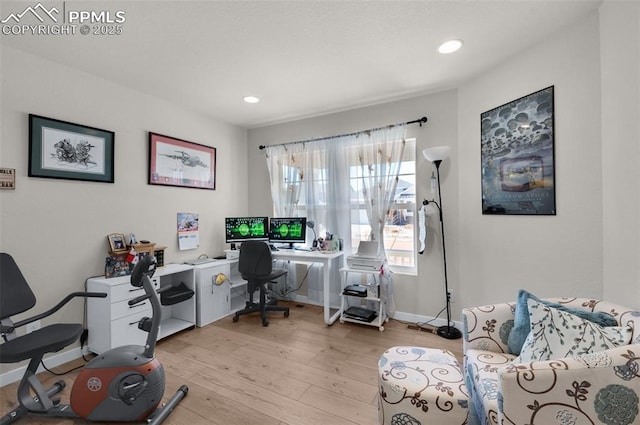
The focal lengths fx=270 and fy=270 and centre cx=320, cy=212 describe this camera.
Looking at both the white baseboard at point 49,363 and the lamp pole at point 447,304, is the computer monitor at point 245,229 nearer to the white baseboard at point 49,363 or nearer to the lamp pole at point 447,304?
the white baseboard at point 49,363

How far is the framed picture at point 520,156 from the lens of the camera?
2002mm

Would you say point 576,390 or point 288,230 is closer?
point 576,390

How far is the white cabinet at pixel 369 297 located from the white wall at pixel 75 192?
194cm

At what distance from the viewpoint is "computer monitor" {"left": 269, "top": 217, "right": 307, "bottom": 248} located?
3.49 meters

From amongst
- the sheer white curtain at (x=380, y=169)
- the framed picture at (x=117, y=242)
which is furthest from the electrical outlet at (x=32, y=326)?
the sheer white curtain at (x=380, y=169)

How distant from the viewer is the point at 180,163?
320cm

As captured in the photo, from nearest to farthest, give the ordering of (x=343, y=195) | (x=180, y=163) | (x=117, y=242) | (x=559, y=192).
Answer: (x=559, y=192) < (x=117, y=242) < (x=180, y=163) < (x=343, y=195)

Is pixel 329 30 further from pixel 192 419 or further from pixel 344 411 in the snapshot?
pixel 192 419

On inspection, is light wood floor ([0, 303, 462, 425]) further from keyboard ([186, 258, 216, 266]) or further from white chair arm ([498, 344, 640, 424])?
white chair arm ([498, 344, 640, 424])

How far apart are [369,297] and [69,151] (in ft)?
10.2

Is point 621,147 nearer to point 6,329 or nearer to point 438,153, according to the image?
point 438,153

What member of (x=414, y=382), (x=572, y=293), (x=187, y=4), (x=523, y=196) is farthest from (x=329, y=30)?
(x=572, y=293)

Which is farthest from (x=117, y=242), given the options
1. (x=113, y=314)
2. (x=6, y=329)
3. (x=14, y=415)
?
(x=14, y=415)

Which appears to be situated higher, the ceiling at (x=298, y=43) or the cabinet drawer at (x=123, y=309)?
the ceiling at (x=298, y=43)
